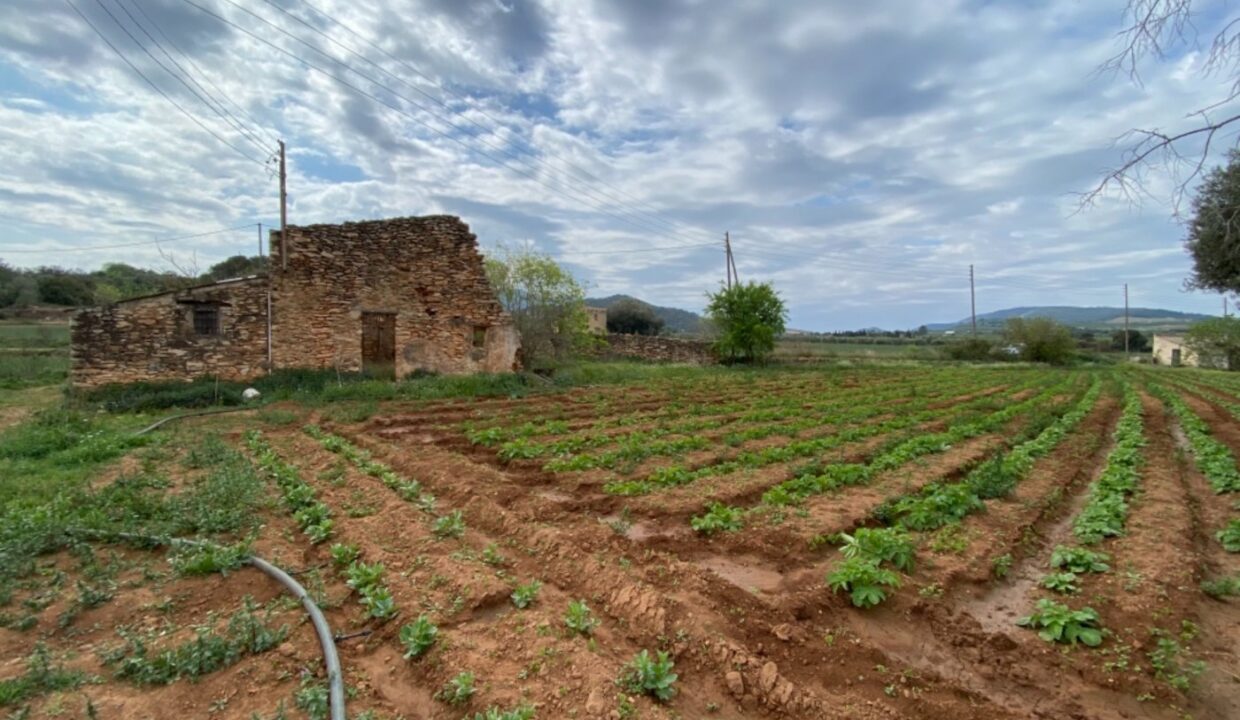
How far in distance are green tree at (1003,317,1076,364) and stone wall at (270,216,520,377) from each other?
Answer: 45.2 meters

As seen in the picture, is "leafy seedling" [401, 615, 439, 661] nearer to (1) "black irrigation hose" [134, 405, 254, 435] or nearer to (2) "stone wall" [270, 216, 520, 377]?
(1) "black irrigation hose" [134, 405, 254, 435]

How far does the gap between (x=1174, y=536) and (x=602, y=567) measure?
5465 mm

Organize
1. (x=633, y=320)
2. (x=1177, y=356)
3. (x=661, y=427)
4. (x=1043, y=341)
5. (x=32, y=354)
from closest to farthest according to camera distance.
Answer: (x=661, y=427) → (x=32, y=354) → (x=1043, y=341) → (x=633, y=320) → (x=1177, y=356)

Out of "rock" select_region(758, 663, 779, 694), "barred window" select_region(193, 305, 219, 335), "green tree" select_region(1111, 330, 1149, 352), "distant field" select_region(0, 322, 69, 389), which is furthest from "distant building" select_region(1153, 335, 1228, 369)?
"distant field" select_region(0, 322, 69, 389)

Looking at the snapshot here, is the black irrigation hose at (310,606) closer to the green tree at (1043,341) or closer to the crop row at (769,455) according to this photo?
the crop row at (769,455)

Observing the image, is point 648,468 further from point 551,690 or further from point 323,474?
point 551,690

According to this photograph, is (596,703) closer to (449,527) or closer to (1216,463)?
(449,527)

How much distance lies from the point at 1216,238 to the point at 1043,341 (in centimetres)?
4449

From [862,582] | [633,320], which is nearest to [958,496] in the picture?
[862,582]

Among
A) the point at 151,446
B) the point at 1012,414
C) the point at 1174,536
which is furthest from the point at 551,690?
the point at 1012,414

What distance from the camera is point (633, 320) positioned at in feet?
183

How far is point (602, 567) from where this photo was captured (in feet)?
14.8

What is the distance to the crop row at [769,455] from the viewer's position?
6.89 metres

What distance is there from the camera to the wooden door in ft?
57.0
